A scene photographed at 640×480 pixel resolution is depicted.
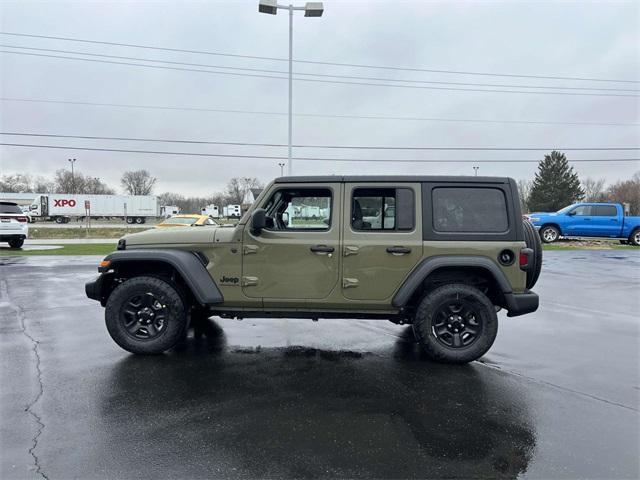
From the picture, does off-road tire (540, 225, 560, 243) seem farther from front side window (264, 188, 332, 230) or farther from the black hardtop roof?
front side window (264, 188, 332, 230)

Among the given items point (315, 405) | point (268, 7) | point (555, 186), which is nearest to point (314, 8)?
point (268, 7)

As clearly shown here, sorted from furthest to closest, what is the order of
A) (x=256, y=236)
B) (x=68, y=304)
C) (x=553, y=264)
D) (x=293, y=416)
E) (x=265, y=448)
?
(x=553, y=264)
(x=68, y=304)
(x=256, y=236)
(x=293, y=416)
(x=265, y=448)

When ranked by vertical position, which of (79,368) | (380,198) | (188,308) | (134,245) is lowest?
(79,368)

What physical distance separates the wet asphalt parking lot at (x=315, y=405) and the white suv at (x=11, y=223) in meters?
12.6

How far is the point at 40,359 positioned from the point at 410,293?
4.01 meters

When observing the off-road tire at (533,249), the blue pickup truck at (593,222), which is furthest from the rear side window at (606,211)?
the off-road tire at (533,249)

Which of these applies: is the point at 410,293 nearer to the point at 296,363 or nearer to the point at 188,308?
the point at 296,363

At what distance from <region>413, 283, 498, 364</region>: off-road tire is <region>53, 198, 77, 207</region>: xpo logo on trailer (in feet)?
172

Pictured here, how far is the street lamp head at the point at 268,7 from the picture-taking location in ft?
49.0

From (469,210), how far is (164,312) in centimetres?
351

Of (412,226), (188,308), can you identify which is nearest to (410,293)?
(412,226)

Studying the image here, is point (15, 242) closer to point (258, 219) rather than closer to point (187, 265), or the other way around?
point (187, 265)

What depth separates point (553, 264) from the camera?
13203 mm

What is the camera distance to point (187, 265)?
4320 mm
